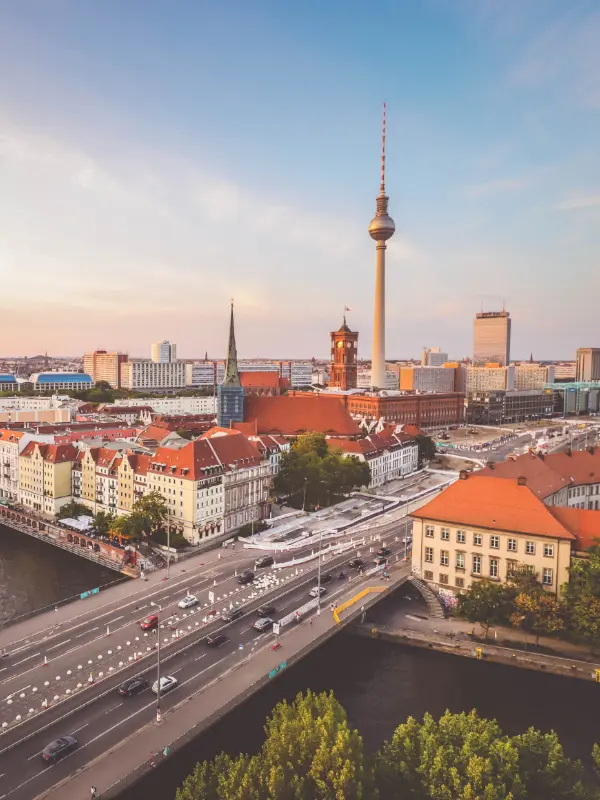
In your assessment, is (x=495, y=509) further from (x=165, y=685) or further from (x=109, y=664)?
(x=109, y=664)

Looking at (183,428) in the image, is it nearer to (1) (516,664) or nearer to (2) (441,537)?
(2) (441,537)

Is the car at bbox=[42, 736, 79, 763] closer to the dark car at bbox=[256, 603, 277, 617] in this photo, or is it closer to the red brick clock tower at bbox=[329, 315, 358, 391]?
→ the dark car at bbox=[256, 603, 277, 617]

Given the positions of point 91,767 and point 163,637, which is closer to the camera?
point 91,767

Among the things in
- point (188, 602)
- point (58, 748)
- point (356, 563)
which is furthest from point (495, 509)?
point (58, 748)

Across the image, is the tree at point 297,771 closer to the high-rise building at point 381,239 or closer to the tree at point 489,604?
the tree at point 489,604

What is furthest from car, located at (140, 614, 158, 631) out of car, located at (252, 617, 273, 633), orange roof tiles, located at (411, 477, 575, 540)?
orange roof tiles, located at (411, 477, 575, 540)

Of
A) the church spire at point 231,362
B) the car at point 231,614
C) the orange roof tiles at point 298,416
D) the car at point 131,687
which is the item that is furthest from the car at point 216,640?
the orange roof tiles at point 298,416

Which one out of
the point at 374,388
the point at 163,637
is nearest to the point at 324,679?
the point at 163,637
